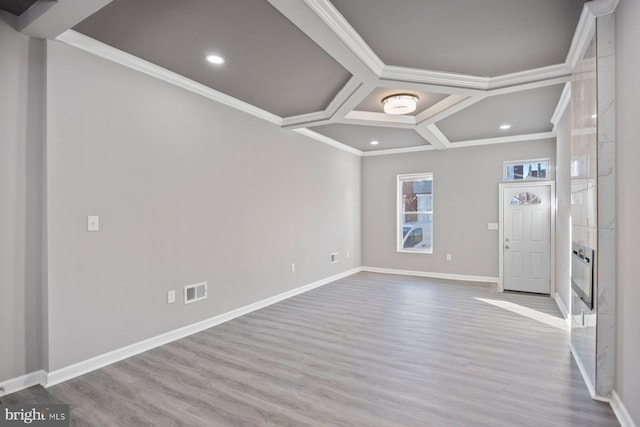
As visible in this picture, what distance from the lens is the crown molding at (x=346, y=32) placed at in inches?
88.5

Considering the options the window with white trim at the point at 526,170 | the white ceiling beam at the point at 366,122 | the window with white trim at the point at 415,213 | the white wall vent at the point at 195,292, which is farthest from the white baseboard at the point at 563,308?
the white wall vent at the point at 195,292

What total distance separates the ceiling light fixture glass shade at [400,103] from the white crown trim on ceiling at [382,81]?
0.40 metres

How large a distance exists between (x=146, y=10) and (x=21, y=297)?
2302 mm

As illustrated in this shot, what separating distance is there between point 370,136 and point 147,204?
401 cm

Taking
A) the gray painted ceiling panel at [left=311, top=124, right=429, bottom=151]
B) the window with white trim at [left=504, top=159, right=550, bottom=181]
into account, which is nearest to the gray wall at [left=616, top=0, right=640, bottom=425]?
the gray painted ceiling panel at [left=311, top=124, right=429, bottom=151]

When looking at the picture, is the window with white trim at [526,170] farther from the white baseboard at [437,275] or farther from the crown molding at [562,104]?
the white baseboard at [437,275]

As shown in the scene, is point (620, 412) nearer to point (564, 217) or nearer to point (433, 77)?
point (564, 217)

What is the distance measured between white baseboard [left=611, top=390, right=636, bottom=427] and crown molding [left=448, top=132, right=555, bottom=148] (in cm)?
467

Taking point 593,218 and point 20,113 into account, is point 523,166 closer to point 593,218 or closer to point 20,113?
point 593,218

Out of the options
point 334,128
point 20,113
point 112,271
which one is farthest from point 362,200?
point 20,113

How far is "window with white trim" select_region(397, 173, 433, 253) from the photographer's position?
22.9 ft

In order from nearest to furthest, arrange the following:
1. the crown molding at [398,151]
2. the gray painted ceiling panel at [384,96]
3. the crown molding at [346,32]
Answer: the crown molding at [346,32]
the gray painted ceiling panel at [384,96]
the crown molding at [398,151]

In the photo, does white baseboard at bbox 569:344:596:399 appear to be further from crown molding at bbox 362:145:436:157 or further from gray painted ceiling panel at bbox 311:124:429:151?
crown molding at bbox 362:145:436:157

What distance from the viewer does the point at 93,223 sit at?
2783 mm
